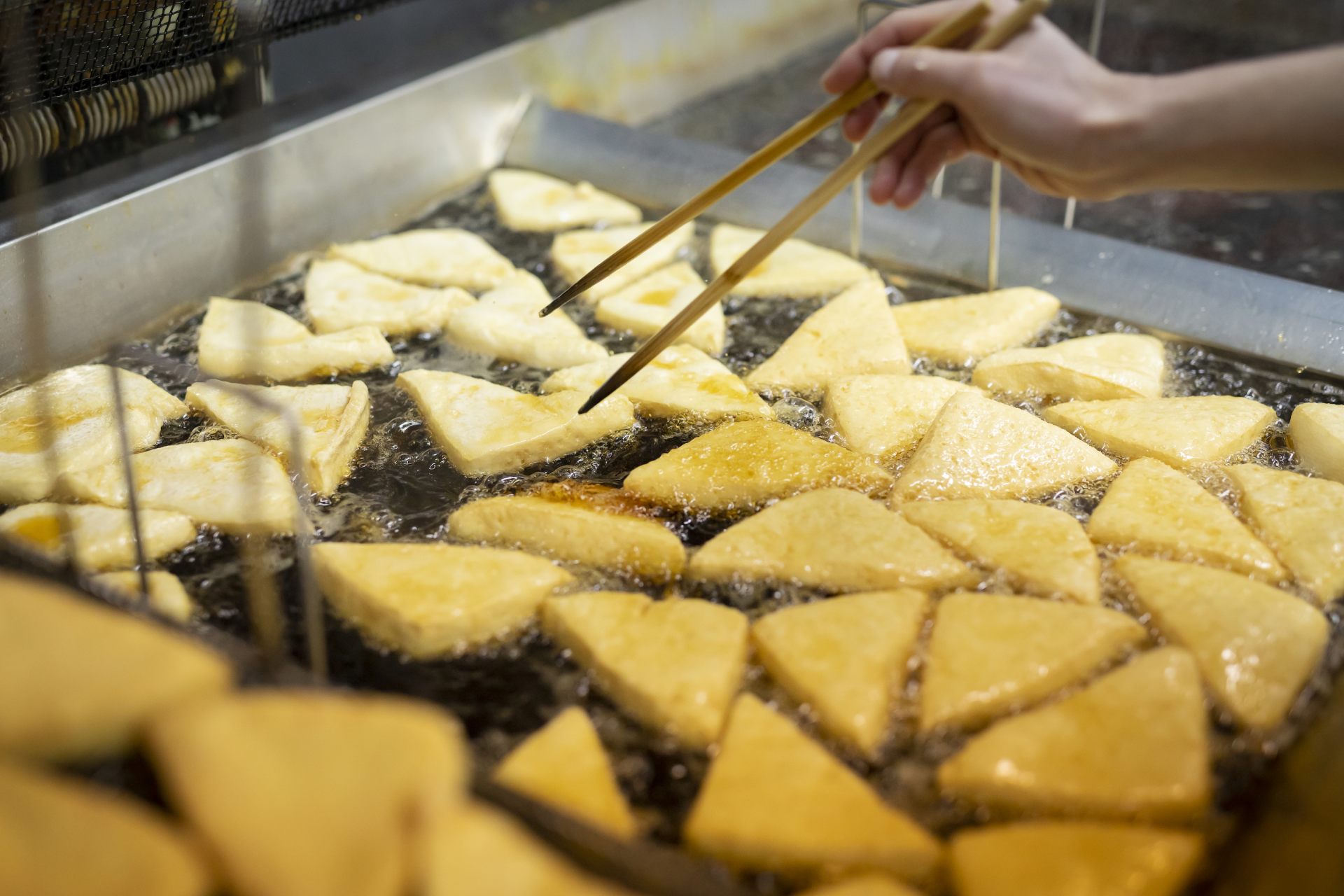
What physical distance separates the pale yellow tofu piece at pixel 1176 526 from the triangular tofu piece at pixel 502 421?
0.78 meters

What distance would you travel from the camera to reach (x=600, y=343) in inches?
82.5

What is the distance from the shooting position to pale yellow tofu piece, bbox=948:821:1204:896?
39.8 inches

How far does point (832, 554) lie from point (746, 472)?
234mm

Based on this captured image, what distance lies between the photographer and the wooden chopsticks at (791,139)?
4.95 feet

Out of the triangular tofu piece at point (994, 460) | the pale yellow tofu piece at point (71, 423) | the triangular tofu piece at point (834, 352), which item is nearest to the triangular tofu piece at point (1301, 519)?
the triangular tofu piece at point (994, 460)

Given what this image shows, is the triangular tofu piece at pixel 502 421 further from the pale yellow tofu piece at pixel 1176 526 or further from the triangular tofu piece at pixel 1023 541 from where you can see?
the pale yellow tofu piece at pixel 1176 526

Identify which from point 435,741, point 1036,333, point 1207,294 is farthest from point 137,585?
point 1207,294

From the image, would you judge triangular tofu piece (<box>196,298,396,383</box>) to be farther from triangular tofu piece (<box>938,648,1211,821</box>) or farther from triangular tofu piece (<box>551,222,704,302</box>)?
triangular tofu piece (<box>938,648,1211,821</box>)

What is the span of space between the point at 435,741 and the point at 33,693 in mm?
342

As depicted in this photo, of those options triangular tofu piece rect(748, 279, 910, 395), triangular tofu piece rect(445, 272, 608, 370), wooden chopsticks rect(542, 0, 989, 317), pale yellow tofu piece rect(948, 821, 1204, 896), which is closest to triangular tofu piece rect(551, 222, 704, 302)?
triangular tofu piece rect(445, 272, 608, 370)

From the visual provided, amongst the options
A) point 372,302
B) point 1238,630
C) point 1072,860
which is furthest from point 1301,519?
point 372,302

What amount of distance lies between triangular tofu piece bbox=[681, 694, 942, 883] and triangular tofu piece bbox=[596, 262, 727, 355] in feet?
3.35

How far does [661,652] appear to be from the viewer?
4.28ft

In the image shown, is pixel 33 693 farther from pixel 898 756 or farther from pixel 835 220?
pixel 835 220
